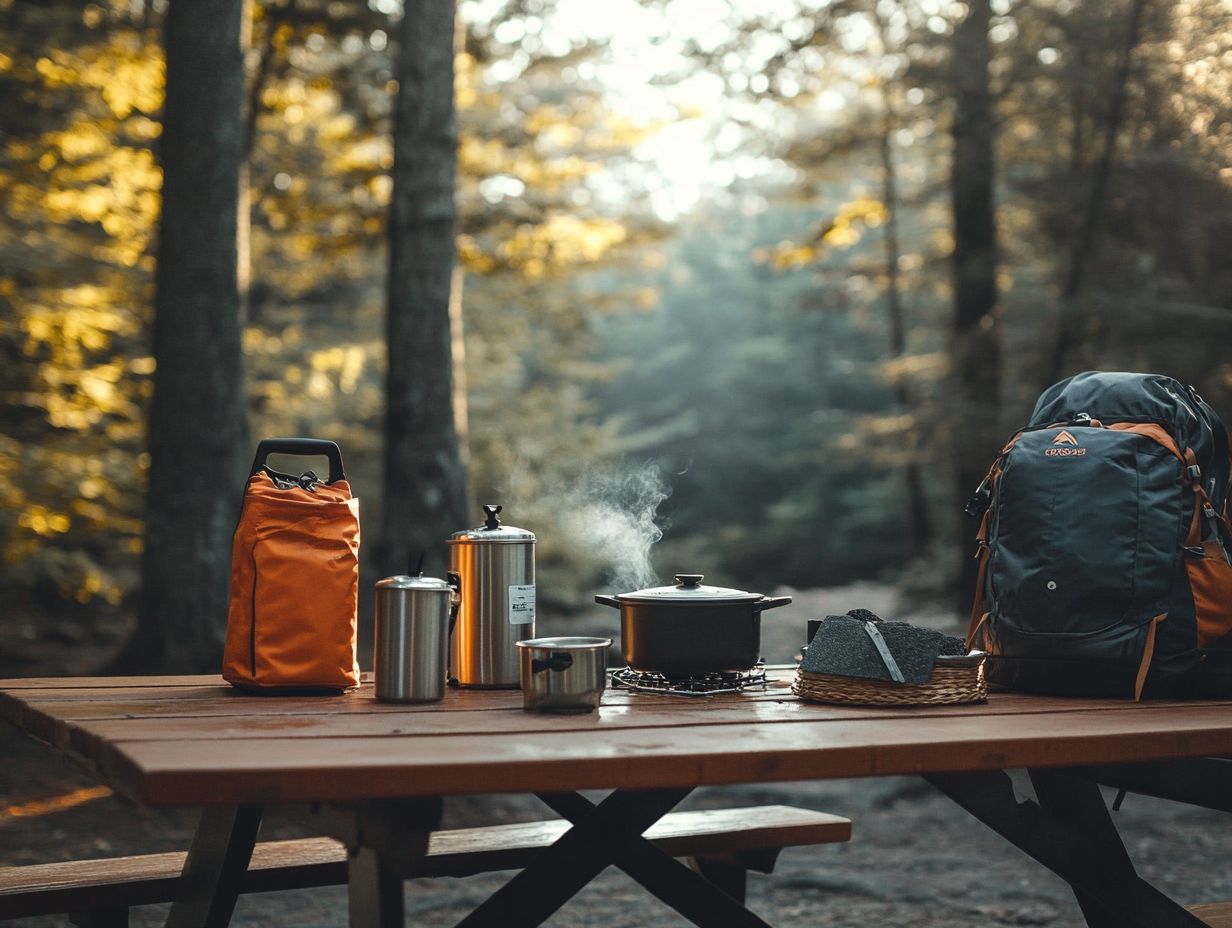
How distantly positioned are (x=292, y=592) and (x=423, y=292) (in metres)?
4.10

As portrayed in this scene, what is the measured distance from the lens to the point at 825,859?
5.18 m

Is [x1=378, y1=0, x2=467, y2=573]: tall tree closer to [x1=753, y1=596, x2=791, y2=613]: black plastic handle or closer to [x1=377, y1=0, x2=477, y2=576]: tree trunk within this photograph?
[x1=377, y1=0, x2=477, y2=576]: tree trunk

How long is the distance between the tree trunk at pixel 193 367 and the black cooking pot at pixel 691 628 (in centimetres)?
383

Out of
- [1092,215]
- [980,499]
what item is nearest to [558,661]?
[980,499]

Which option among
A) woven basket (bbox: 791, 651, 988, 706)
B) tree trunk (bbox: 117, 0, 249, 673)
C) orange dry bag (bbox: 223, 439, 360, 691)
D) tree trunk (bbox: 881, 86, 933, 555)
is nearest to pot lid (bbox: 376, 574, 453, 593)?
orange dry bag (bbox: 223, 439, 360, 691)

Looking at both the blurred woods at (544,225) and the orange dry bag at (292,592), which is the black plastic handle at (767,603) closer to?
the blurred woods at (544,225)

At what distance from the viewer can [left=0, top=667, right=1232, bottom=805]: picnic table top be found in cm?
150

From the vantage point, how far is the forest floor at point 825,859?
4.27 meters

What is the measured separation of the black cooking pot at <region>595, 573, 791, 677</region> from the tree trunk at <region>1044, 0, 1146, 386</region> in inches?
196

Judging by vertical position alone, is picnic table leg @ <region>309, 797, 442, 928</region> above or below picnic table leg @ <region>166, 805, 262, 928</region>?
above

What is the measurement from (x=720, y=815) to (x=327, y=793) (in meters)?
1.95

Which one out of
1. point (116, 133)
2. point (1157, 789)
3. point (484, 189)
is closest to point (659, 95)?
point (484, 189)

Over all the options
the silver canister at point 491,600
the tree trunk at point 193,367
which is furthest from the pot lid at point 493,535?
the tree trunk at point 193,367

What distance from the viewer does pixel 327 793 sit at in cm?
149
